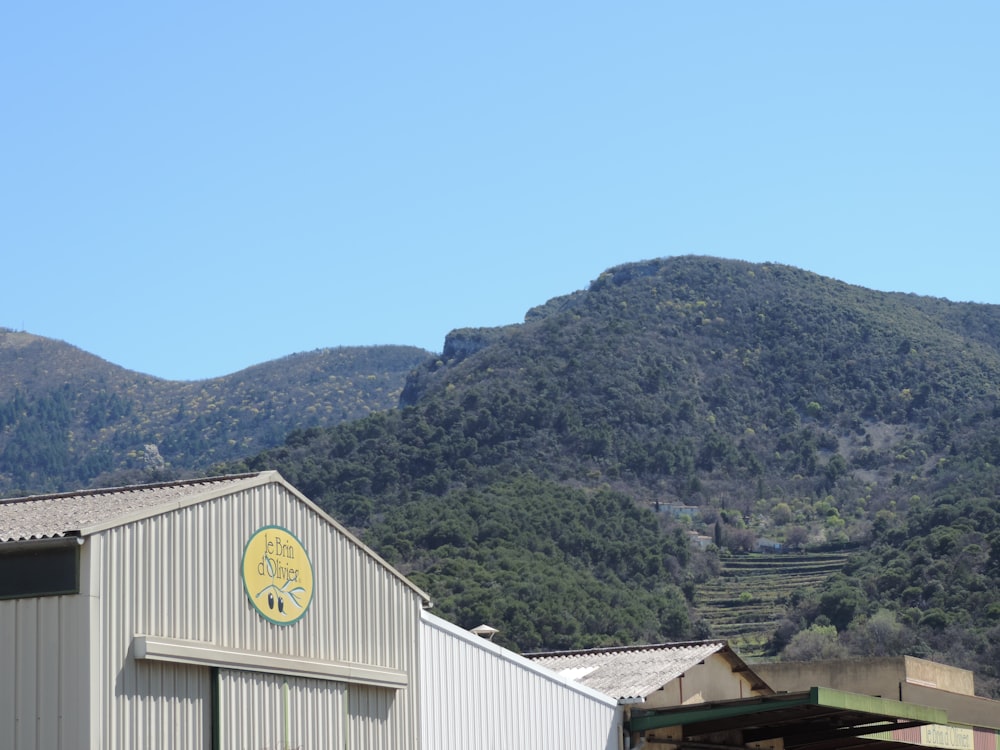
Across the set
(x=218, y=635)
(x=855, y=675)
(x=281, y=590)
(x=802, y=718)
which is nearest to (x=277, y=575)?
(x=281, y=590)

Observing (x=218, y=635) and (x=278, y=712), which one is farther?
(x=278, y=712)

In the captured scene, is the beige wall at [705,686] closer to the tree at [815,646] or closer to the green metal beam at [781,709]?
the green metal beam at [781,709]

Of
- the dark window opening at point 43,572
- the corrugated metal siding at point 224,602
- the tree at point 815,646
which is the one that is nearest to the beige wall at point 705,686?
the corrugated metal siding at point 224,602

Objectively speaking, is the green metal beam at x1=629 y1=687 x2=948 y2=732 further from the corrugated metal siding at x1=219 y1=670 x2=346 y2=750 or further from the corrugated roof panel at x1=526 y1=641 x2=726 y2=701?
the corrugated metal siding at x1=219 y1=670 x2=346 y2=750

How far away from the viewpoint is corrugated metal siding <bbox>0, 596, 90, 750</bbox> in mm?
16703

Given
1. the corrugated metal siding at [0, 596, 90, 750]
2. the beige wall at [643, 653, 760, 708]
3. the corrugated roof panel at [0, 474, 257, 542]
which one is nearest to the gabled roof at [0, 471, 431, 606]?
the corrugated roof panel at [0, 474, 257, 542]

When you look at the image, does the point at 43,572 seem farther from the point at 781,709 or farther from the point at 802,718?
the point at 802,718

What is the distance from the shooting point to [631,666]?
29.3 metres

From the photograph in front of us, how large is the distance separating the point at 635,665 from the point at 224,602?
12.0 m

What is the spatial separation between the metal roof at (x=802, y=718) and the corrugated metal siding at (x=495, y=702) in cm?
120

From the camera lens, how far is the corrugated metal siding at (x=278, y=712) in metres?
18.9

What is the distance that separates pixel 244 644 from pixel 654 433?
5091 inches

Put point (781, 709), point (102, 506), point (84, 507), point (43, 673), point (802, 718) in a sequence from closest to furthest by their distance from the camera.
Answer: point (43, 673) < point (102, 506) < point (84, 507) < point (781, 709) < point (802, 718)

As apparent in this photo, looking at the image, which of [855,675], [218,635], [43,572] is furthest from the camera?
[855,675]
